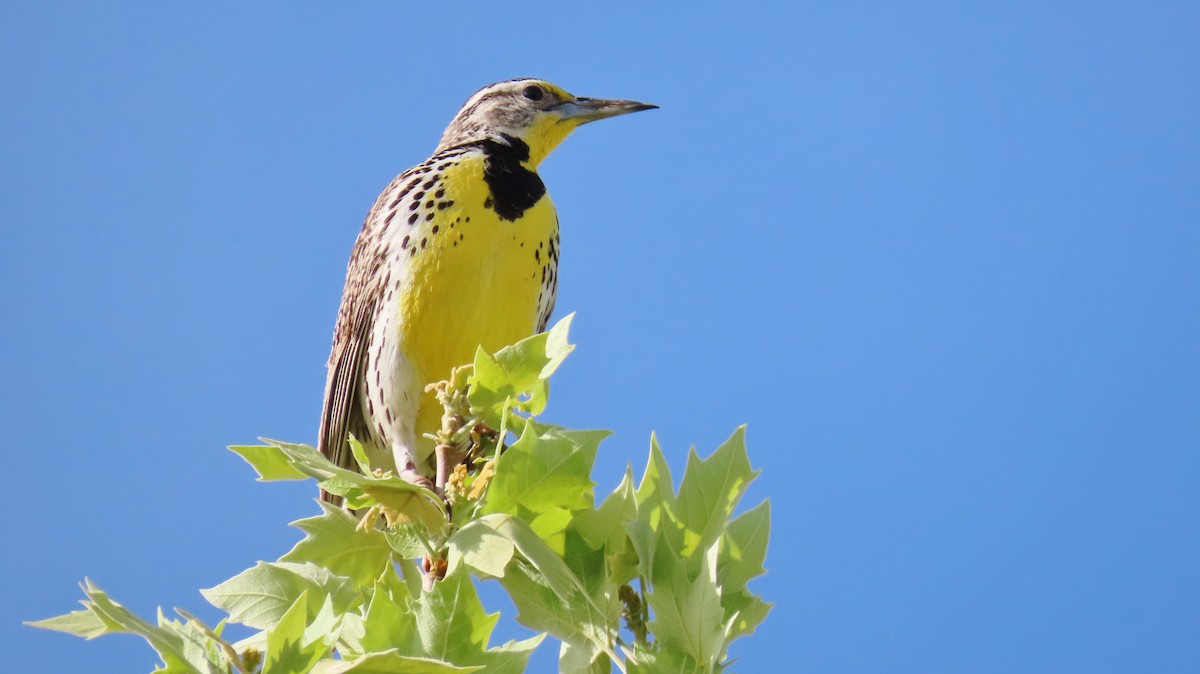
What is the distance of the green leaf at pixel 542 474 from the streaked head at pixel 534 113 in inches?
111

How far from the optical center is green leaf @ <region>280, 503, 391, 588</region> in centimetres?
159

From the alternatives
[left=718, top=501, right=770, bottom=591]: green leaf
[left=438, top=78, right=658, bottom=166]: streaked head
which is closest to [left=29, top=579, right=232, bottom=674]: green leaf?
[left=718, top=501, right=770, bottom=591]: green leaf

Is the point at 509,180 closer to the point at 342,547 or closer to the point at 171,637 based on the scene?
the point at 342,547

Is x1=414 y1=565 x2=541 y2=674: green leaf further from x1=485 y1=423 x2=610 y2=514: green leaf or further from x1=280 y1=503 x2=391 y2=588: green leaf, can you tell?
x1=280 y1=503 x2=391 y2=588: green leaf

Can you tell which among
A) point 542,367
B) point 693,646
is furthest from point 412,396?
point 693,646

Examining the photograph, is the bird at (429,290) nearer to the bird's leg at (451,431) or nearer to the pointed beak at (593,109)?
the pointed beak at (593,109)

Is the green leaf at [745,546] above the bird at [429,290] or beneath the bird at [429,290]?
beneath

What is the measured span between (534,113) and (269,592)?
2994mm

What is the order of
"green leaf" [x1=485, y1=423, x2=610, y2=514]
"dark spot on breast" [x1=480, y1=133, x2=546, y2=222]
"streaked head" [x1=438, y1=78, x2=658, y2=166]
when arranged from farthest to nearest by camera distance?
"streaked head" [x1=438, y1=78, x2=658, y2=166] → "dark spot on breast" [x1=480, y1=133, x2=546, y2=222] → "green leaf" [x1=485, y1=423, x2=610, y2=514]

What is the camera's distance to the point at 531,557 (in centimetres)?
137

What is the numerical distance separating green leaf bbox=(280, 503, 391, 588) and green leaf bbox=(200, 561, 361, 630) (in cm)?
6

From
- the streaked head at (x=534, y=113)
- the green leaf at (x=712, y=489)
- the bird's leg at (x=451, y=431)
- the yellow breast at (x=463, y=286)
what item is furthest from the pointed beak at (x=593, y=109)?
the green leaf at (x=712, y=489)

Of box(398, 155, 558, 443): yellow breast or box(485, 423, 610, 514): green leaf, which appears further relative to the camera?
box(398, 155, 558, 443): yellow breast

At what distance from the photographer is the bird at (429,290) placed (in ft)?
11.3
